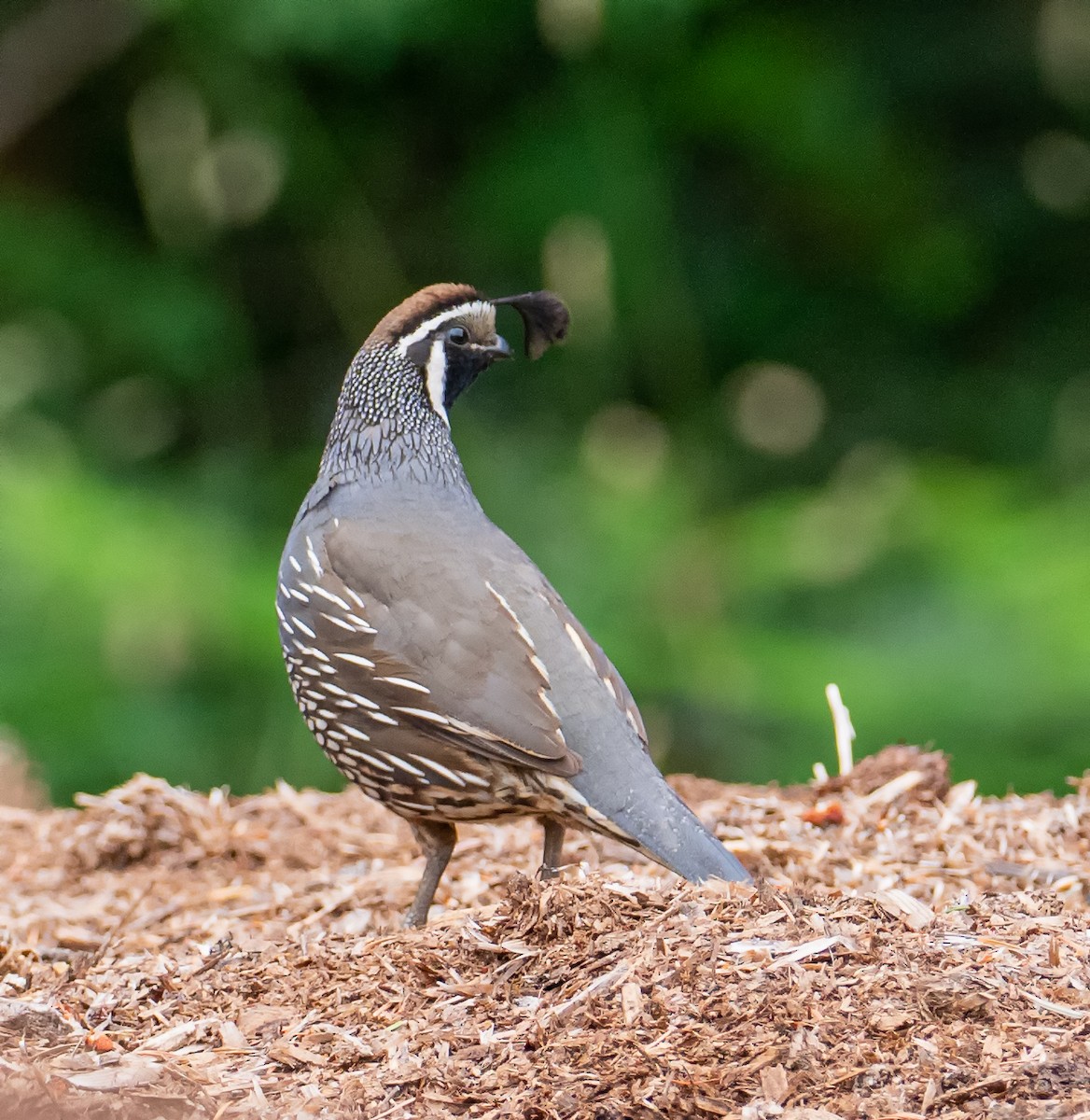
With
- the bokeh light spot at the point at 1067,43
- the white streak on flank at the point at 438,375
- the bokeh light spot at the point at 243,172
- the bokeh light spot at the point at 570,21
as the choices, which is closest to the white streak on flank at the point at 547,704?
the white streak on flank at the point at 438,375

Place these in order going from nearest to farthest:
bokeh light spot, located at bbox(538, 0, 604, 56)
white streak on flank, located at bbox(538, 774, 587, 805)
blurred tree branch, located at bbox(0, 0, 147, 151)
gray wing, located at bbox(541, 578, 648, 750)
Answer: white streak on flank, located at bbox(538, 774, 587, 805) < gray wing, located at bbox(541, 578, 648, 750) < bokeh light spot, located at bbox(538, 0, 604, 56) < blurred tree branch, located at bbox(0, 0, 147, 151)

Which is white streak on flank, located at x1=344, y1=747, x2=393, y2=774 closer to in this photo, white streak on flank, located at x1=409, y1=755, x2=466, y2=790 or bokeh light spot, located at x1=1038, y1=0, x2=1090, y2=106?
white streak on flank, located at x1=409, y1=755, x2=466, y2=790

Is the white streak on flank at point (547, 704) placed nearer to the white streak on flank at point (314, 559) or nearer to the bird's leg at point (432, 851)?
the bird's leg at point (432, 851)

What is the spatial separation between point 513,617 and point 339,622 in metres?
0.45

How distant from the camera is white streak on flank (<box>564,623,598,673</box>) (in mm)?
4145

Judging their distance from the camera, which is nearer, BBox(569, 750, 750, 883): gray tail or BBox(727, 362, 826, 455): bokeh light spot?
BBox(569, 750, 750, 883): gray tail

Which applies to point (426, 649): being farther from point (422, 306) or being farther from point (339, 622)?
point (422, 306)

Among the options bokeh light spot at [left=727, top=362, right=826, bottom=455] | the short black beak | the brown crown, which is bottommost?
the short black beak

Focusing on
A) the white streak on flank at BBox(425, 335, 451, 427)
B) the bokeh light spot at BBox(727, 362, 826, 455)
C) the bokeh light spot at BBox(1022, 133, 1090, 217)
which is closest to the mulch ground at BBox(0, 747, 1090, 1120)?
the white streak on flank at BBox(425, 335, 451, 427)

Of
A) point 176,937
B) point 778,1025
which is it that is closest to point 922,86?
point 176,937

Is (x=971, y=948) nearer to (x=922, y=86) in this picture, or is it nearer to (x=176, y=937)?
(x=176, y=937)

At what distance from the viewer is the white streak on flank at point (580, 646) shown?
163 inches

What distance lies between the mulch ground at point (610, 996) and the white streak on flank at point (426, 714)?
43 cm

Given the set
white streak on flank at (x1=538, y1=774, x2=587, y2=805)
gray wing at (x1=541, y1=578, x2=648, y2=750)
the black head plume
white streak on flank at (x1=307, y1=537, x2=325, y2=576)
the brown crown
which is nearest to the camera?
white streak on flank at (x1=538, y1=774, x2=587, y2=805)
